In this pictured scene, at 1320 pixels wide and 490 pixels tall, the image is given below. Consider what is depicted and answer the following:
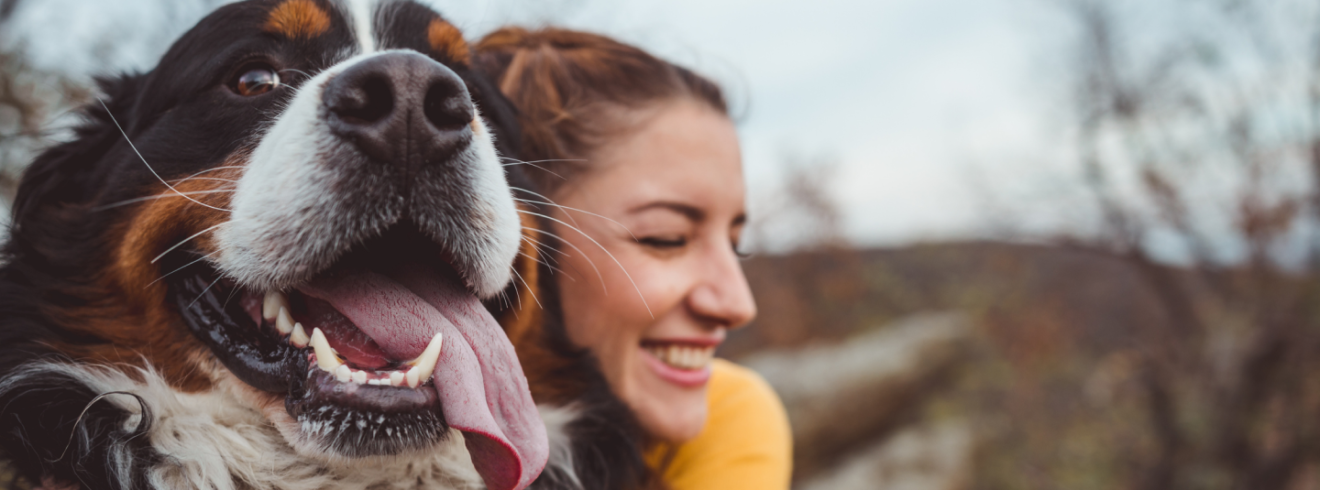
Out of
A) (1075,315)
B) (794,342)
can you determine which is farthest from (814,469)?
(1075,315)

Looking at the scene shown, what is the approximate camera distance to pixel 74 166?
6.15 ft

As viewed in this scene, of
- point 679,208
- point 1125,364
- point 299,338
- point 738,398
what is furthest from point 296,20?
point 1125,364

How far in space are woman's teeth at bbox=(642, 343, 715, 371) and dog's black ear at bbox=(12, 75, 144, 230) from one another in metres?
1.55

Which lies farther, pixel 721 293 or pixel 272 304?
pixel 721 293

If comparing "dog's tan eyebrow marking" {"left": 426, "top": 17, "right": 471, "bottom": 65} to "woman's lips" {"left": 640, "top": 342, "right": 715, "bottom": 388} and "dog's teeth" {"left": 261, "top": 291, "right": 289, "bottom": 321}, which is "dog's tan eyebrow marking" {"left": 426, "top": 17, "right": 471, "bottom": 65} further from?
"woman's lips" {"left": 640, "top": 342, "right": 715, "bottom": 388}

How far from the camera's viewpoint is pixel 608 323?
2.36 m

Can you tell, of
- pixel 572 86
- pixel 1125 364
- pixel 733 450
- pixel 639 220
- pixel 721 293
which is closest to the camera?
pixel 639 220

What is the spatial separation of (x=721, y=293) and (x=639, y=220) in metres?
0.36

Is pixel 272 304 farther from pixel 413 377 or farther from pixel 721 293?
pixel 721 293

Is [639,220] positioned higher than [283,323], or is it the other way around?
[283,323]

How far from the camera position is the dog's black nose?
4.46 ft

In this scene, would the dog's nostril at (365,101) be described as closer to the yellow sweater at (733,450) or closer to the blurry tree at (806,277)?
the yellow sweater at (733,450)

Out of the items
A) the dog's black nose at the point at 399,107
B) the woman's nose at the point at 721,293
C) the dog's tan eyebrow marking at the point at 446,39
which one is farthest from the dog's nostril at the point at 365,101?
the woman's nose at the point at 721,293

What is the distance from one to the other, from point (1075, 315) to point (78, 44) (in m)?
11.3
